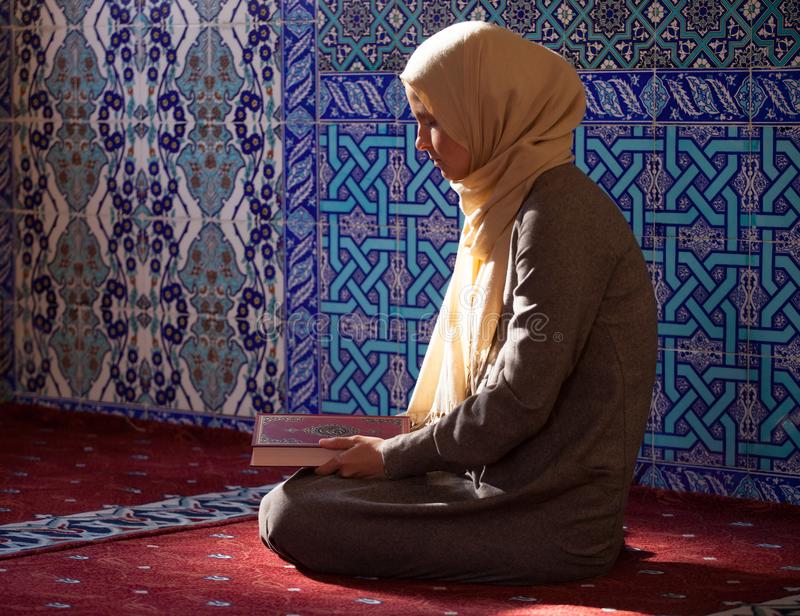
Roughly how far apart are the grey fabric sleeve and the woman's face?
0.73 feet

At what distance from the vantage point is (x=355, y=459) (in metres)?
2.89

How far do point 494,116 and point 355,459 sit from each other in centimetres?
78

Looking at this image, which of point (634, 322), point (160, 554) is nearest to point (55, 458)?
point (160, 554)

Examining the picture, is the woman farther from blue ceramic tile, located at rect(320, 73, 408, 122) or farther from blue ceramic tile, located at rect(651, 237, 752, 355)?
blue ceramic tile, located at rect(320, 73, 408, 122)

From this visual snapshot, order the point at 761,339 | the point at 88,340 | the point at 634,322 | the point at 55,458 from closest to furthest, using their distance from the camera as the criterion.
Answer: the point at 634,322
the point at 761,339
the point at 55,458
the point at 88,340

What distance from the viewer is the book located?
2.88m

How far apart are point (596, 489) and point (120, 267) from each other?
2647 millimetres

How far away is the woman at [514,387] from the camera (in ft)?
8.77

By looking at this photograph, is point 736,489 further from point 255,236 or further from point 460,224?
point 255,236

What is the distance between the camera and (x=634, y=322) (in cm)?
273

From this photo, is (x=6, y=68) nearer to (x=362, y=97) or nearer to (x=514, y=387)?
(x=362, y=97)

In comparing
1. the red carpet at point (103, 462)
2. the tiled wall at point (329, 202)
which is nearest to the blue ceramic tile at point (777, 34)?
the tiled wall at point (329, 202)

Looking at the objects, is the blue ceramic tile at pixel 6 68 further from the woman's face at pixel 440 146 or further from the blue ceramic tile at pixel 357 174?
the woman's face at pixel 440 146

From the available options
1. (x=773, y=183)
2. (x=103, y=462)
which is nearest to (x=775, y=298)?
(x=773, y=183)
